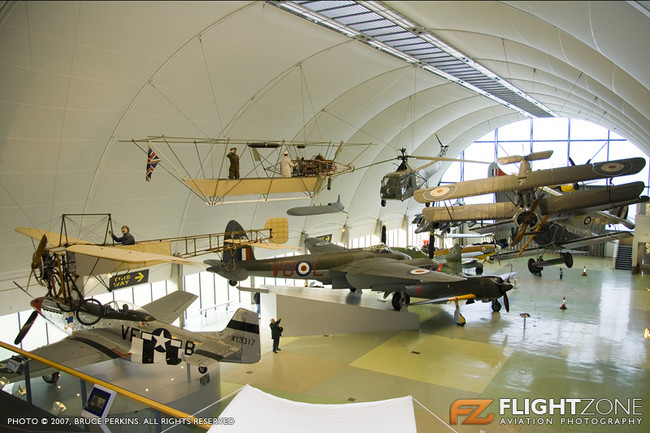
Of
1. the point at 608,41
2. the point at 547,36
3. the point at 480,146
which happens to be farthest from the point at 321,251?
the point at 480,146

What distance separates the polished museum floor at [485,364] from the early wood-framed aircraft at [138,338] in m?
1.45

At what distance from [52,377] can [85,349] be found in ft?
14.6

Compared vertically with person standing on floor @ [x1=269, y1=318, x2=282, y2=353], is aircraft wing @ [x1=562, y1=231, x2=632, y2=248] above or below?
above

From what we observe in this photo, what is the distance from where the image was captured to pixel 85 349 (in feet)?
31.4

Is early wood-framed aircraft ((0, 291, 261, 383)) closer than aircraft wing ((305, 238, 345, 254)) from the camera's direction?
Yes

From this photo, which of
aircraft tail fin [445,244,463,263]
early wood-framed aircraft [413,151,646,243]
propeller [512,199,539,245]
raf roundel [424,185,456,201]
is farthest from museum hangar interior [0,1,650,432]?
propeller [512,199,539,245]

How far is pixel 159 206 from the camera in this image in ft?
51.4

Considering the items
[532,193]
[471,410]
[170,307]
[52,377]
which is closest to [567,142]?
[532,193]

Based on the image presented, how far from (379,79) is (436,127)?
1106 cm

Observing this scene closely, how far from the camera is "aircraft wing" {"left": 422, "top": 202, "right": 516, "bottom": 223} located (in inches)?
588

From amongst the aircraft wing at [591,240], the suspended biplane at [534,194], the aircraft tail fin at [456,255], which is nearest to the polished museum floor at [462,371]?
the aircraft tail fin at [456,255]

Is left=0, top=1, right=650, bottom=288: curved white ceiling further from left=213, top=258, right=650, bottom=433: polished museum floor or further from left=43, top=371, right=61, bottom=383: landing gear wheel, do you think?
left=213, top=258, right=650, bottom=433: polished museum floor

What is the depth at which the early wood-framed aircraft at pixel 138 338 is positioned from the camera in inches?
384

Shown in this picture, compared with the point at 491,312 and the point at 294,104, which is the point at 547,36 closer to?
the point at 294,104
